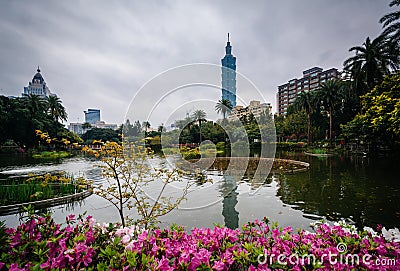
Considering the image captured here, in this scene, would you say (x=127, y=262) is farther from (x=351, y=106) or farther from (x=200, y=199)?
(x=351, y=106)

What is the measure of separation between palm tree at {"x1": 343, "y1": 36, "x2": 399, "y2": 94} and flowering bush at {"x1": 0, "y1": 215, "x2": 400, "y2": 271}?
2193 cm

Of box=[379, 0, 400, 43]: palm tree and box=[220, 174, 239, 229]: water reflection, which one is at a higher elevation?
box=[379, 0, 400, 43]: palm tree

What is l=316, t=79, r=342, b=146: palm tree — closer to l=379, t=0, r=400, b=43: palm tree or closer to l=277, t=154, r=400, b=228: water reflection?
l=379, t=0, r=400, b=43: palm tree

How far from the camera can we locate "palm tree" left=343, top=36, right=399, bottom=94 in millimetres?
18234

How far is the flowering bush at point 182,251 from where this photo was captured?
1.26 metres

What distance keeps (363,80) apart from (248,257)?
2315 cm

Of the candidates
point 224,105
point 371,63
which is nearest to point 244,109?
point 224,105

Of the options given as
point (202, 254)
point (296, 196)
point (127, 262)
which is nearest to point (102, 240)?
point (127, 262)

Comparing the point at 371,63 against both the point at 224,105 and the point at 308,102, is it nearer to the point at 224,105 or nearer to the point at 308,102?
the point at 308,102

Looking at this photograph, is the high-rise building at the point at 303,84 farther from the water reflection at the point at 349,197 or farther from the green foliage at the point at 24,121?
the water reflection at the point at 349,197

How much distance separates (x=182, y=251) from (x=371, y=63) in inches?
925

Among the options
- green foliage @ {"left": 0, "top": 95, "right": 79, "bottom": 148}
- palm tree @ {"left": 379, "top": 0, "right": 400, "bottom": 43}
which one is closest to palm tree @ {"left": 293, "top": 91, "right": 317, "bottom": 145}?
palm tree @ {"left": 379, "top": 0, "right": 400, "bottom": 43}

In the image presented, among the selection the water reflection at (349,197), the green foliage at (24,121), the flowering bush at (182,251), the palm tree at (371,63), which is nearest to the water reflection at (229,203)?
the water reflection at (349,197)

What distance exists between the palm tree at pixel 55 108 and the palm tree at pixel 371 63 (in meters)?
38.8
